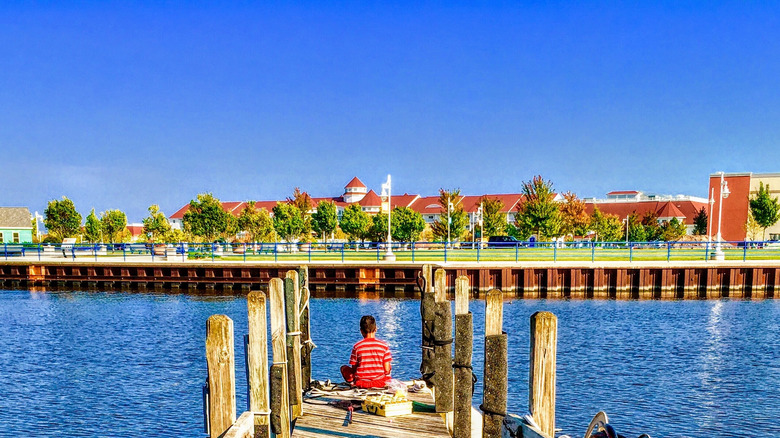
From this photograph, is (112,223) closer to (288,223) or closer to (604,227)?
(288,223)

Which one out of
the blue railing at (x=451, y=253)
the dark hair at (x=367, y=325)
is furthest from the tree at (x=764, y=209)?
the dark hair at (x=367, y=325)

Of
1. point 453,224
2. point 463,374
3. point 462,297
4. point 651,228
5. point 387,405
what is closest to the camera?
point 463,374

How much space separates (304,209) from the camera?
9256 cm

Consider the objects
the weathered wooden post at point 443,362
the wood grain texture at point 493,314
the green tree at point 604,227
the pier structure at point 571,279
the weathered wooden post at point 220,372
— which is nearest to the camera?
the weathered wooden post at point 220,372

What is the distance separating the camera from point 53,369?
61.2 feet

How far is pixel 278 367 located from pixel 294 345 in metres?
2.61

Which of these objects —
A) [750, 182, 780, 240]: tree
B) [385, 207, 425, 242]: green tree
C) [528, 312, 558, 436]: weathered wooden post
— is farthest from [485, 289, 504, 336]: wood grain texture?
[750, 182, 780, 240]: tree

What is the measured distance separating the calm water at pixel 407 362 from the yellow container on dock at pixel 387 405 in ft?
19.4

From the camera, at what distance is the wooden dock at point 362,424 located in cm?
785

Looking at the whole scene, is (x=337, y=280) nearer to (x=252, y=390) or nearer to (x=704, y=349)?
(x=704, y=349)

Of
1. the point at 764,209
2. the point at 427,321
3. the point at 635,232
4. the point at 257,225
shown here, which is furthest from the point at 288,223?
the point at 427,321

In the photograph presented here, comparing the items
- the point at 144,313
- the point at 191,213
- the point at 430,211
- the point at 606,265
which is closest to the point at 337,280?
the point at 144,313

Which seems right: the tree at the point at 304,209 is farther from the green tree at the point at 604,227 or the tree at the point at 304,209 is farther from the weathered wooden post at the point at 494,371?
the weathered wooden post at the point at 494,371

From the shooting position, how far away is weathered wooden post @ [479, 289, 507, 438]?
19.8 feet
